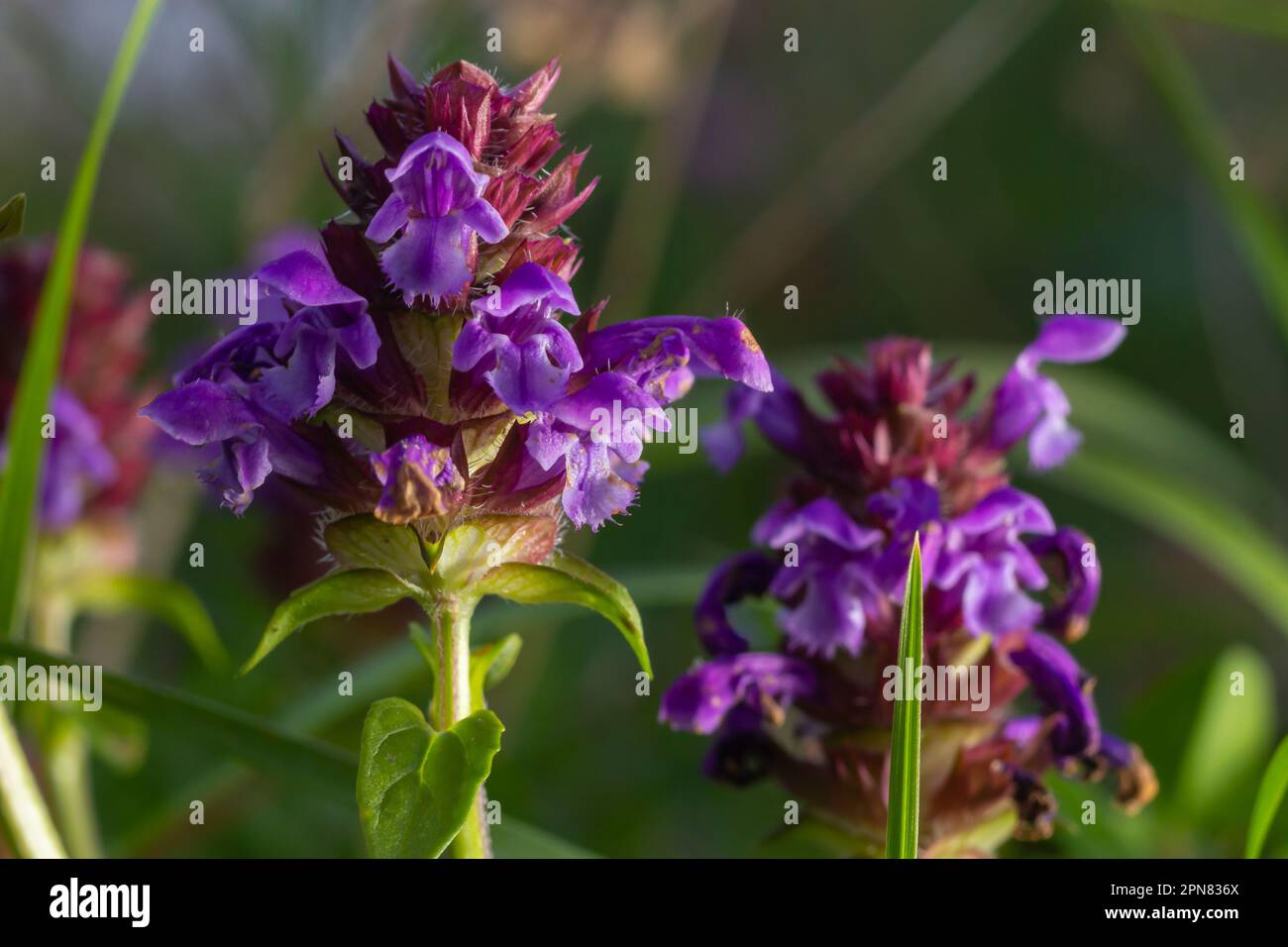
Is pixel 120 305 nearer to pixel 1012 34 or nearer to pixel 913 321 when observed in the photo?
pixel 913 321

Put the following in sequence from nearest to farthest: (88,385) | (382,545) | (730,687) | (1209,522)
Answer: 1. (382,545)
2. (730,687)
3. (1209,522)
4. (88,385)

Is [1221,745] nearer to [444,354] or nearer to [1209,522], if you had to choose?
[1209,522]

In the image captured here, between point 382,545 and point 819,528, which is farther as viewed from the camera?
point 819,528

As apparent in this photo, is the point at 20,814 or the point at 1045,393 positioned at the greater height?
the point at 1045,393

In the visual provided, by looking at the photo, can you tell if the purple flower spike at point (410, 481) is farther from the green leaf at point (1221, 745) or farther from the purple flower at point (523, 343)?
the green leaf at point (1221, 745)

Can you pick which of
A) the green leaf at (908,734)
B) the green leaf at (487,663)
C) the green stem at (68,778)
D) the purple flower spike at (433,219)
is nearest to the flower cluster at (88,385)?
the green stem at (68,778)

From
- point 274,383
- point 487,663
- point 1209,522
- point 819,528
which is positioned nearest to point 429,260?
point 274,383
